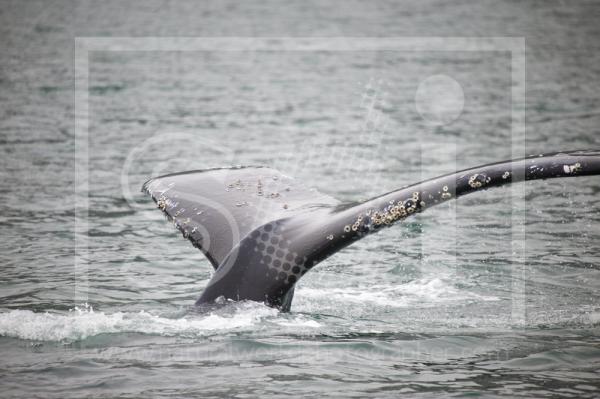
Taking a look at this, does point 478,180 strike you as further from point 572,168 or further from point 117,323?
point 117,323

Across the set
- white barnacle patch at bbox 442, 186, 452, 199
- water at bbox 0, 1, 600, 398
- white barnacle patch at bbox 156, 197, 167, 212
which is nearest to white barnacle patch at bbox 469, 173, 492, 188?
white barnacle patch at bbox 442, 186, 452, 199

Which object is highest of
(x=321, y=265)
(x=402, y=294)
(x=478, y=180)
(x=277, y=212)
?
(x=478, y=180)

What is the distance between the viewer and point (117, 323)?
8156mm

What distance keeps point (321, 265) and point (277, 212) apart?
11.3 ft

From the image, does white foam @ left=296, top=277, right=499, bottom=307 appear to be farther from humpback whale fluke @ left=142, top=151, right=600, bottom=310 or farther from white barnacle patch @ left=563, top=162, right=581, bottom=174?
white barnacle patch @ left=563, top=162, right=581, bottom=174

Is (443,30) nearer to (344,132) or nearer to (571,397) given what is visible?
(344,132)

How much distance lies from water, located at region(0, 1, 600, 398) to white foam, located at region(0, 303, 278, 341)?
0.02m

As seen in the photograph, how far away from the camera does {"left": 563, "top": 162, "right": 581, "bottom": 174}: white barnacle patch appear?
5891 millimetres

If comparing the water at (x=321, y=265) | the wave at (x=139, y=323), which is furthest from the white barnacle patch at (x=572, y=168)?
the wave at (x=139, y=323)

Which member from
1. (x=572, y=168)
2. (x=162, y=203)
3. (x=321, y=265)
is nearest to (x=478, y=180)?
(x=572, y=168)

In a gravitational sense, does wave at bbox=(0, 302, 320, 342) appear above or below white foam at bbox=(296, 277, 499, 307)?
below

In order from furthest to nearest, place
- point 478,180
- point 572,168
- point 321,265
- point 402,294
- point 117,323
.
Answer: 1. point 321,265
2. point 402,294
3. point 117,323
4. point 478,180
5. point 572,168

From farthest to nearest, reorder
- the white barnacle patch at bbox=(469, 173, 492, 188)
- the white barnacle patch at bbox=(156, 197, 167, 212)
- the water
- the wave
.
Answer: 1. the white barnacle patch at bbox=(156, 197, 167, 212)
2. the wave
3. the water
4. the white barnacle patch at bbox=(469, 173, 492, 188)

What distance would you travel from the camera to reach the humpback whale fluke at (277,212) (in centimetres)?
618
